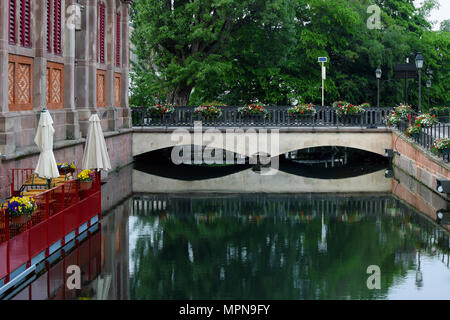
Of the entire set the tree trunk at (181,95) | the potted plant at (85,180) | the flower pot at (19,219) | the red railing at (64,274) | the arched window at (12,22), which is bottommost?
the red railing at (64,274)

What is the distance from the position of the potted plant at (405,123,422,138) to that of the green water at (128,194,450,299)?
5535mm

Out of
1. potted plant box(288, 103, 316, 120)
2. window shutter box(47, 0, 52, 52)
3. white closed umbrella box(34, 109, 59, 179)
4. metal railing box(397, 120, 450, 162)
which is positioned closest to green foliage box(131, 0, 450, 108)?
potted plant box(288, 103, 316, 120)

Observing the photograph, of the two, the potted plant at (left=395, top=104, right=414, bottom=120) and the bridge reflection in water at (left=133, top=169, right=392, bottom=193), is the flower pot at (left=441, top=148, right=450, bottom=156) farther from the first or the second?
the potted plant at (left=395, top=104, right=414, bottom=120)

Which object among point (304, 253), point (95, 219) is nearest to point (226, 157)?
point (95, 219)

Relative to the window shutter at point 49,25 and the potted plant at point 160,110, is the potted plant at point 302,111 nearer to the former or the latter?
the potted plant at point 160,110

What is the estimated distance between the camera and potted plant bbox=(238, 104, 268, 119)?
37.8 metres

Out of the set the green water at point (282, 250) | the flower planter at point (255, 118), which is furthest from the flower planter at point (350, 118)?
the green water at point (282, 250)

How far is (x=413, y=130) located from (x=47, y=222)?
19.2 m

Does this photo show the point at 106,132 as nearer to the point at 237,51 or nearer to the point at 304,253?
the point at 237,51

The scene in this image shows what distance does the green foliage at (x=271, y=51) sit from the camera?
42.4 metres

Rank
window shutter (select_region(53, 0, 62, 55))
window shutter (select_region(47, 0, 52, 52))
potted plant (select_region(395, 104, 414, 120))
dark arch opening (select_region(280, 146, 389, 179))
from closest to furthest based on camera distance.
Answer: window shutter (select_region(47, 0, 52, 52))
window shutter (select_region(53, 0, 62, 55))
potted plant (select_region(395, 104, 414, 120))
dark arch opening (select_region(280, 146, 389, 179))

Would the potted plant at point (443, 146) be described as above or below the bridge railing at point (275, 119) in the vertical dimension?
below

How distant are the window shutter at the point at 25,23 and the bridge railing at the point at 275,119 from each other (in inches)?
578

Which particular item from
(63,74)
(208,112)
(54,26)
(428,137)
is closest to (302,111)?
(208,112)
